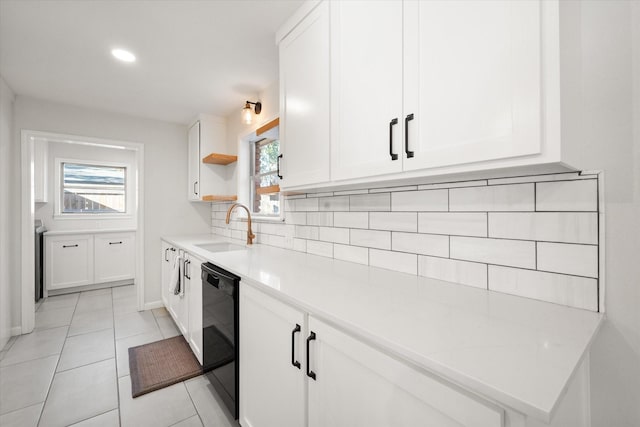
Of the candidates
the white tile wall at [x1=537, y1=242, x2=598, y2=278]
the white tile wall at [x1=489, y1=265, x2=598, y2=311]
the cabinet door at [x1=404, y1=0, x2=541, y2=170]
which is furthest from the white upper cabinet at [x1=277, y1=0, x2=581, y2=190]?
the white tile wall at [x1=489, y1=265, x2=598, y2=311]

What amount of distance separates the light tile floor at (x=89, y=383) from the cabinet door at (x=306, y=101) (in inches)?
60.4

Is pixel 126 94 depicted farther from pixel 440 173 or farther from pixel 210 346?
pixel 440 173

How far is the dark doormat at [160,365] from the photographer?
6.52 ft

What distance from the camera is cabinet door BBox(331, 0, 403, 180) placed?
109cm

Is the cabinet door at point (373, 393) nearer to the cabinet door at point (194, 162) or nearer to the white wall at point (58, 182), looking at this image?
the cabinet door at point (194, 162)

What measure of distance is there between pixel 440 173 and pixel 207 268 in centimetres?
146

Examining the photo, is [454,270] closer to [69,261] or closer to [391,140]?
[391,140]

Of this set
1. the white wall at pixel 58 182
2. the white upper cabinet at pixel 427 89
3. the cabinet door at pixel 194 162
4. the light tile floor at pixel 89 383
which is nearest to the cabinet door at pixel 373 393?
the white upper cabinet at pixel 427 89

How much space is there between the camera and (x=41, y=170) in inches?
158

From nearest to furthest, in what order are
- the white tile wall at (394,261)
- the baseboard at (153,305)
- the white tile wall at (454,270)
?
the white tile wall at (454,270) < the white tile wall at (394,261) < the baseboard at (153,305)

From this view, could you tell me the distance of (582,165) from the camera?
864 mm

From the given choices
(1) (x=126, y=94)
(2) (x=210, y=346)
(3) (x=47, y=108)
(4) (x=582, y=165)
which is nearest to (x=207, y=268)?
(2) (x=210, y=346)

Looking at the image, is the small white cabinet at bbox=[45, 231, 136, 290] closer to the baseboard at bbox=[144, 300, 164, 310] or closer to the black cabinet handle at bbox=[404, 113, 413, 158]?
the baseboard at bbox=[144, 300, 164, 310]

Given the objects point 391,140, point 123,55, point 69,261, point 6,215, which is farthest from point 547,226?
point 69,261
